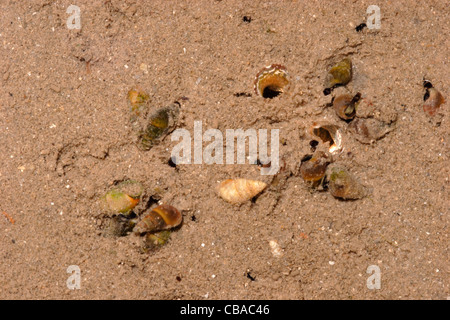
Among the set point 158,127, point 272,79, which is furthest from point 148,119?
point 272,79

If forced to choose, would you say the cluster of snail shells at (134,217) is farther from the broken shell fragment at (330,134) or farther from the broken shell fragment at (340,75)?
the broken shell fragment at (340,75)

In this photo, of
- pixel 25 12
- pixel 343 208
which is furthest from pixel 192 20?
pixel 343 208

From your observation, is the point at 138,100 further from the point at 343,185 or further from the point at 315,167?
the point at 343,185

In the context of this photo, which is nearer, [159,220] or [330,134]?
[159,220]

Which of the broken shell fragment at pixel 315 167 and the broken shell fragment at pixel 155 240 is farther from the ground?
the broken shell fragment at pixel 315 167

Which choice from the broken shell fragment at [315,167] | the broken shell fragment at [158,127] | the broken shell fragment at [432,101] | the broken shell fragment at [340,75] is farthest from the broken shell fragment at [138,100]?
the broken shell fragment at [432,101]

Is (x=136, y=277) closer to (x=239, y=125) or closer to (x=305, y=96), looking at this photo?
(x=239, y=125)
